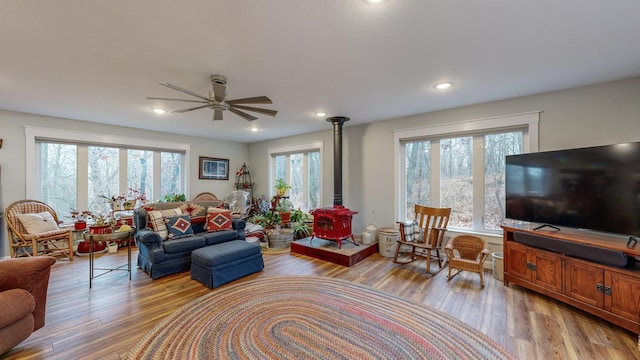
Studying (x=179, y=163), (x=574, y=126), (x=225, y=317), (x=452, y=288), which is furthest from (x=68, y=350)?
(x=574, y=126)

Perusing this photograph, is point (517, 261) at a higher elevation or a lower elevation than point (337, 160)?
lower

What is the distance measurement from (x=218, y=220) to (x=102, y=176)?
2.91 meters

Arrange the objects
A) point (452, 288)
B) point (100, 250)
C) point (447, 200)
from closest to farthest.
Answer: point (452, 288), point (447, 200), point (100, 250)

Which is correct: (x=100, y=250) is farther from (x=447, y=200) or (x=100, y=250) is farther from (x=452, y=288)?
(x=447, y=200)

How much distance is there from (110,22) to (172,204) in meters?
2.95

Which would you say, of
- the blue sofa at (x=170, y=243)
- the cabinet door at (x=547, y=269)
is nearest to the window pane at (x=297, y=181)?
the blue sofa at (x=170, y=243)

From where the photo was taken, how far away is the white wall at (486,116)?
2770 millimetres

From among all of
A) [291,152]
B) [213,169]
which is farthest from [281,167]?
[213,169]

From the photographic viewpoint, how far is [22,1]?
153 centimetres

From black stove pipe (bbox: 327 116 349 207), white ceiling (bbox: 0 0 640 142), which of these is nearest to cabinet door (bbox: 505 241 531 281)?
white ceiling (bbox: 0 0 640 142)

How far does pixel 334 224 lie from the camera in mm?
4188

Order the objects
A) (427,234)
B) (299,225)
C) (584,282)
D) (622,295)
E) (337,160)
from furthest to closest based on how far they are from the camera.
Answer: (299,225) → (337,160) → (427,234) → (584,282) → (622,295)

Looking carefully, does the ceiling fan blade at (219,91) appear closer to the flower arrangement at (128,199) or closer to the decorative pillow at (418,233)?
the decorative pillow at (418,233)

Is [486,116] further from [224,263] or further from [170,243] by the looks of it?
[170,243]
